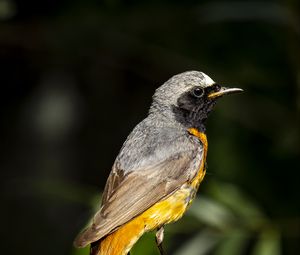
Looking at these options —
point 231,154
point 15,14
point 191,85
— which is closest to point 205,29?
point 231,154

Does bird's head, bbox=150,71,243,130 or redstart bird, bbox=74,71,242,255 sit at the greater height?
bird's head, bbox=150,71,243,130

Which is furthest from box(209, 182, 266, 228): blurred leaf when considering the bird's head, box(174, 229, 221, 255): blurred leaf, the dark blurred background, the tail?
the tail

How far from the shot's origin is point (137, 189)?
5.91 metres

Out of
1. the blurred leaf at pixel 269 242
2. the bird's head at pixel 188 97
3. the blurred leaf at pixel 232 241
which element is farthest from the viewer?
the blurred leaf at pixel 232 241

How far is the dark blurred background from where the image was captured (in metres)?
7.63

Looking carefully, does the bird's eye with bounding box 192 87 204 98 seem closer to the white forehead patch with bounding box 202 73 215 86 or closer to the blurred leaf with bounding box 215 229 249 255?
the white forehead patch with bounding box 202 73 215 86

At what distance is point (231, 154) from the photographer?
809 centimetres

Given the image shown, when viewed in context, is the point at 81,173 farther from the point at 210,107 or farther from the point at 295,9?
the point at 210,107

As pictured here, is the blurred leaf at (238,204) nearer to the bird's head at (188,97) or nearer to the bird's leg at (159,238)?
the bird's head at (188,97)

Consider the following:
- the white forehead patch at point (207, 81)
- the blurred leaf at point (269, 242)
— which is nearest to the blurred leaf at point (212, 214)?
the blurred leaf at point (269, 242)

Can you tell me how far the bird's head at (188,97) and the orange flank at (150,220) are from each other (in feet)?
1.09

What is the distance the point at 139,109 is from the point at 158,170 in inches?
152

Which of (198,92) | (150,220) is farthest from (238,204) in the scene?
(150,220)

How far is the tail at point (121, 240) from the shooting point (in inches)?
224
